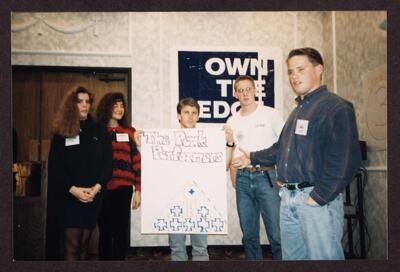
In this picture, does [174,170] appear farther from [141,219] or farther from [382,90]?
[382,90]

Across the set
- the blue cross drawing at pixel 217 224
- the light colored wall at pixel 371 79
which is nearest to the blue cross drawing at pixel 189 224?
the blue cross drawing at pixel 217 224

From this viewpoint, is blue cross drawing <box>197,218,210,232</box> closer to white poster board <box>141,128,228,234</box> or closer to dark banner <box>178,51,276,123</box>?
white poster board <box>141,128,228,234</box>

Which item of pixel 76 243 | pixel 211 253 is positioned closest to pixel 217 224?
pixel 211 253

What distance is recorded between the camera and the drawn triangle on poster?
3002mm

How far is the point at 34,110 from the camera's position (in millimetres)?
3037

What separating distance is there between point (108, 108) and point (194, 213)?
2.99ft

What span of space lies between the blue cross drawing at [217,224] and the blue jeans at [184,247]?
0.30ft

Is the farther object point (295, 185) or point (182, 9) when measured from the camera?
point (182, 9)

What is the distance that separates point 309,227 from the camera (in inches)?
108

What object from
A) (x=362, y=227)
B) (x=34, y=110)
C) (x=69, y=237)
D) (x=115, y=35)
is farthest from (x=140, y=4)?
(x=362, y=227)

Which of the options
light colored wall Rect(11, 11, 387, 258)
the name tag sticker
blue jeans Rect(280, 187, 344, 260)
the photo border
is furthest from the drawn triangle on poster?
the name tag sticker

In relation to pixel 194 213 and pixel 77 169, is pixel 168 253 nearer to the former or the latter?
pixel 194 213

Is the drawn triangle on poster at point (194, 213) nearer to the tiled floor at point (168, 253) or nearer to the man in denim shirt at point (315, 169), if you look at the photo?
the tiled floor at point (168, 253)

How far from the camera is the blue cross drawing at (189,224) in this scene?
118 inches
